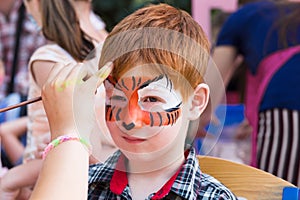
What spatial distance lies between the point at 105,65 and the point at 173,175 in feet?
0.70

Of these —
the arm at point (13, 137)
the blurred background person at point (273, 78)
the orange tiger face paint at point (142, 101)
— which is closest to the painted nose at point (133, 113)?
the orange tiger face paint at point (142, 101)

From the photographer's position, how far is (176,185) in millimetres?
1034

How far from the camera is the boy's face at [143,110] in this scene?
96 centimetres

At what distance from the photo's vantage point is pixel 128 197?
41.4 inches

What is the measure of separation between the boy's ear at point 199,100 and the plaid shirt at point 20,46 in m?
1.82

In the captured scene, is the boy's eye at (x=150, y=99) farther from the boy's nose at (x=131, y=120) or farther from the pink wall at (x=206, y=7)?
the pink wall at (x=206, y=7)

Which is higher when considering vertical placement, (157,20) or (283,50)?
(157,20)

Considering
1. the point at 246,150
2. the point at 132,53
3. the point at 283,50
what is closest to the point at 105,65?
the point at 132,53

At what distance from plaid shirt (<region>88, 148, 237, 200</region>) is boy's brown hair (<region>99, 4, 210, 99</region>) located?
14cm

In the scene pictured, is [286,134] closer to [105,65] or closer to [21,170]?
[21,170]

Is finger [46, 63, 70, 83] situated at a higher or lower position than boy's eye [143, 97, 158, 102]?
higher

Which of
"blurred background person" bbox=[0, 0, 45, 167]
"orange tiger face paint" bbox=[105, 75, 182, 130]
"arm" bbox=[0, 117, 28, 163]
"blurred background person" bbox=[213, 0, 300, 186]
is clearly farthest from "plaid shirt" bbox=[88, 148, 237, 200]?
"blurred background person" bbox=[0, 0, 45, 167]

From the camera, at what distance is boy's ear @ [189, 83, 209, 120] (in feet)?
3.35

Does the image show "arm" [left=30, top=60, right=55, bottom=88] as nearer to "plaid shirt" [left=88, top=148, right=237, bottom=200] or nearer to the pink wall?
"plaid shirt" [left=88, top=148, right=237, bottom=200]
